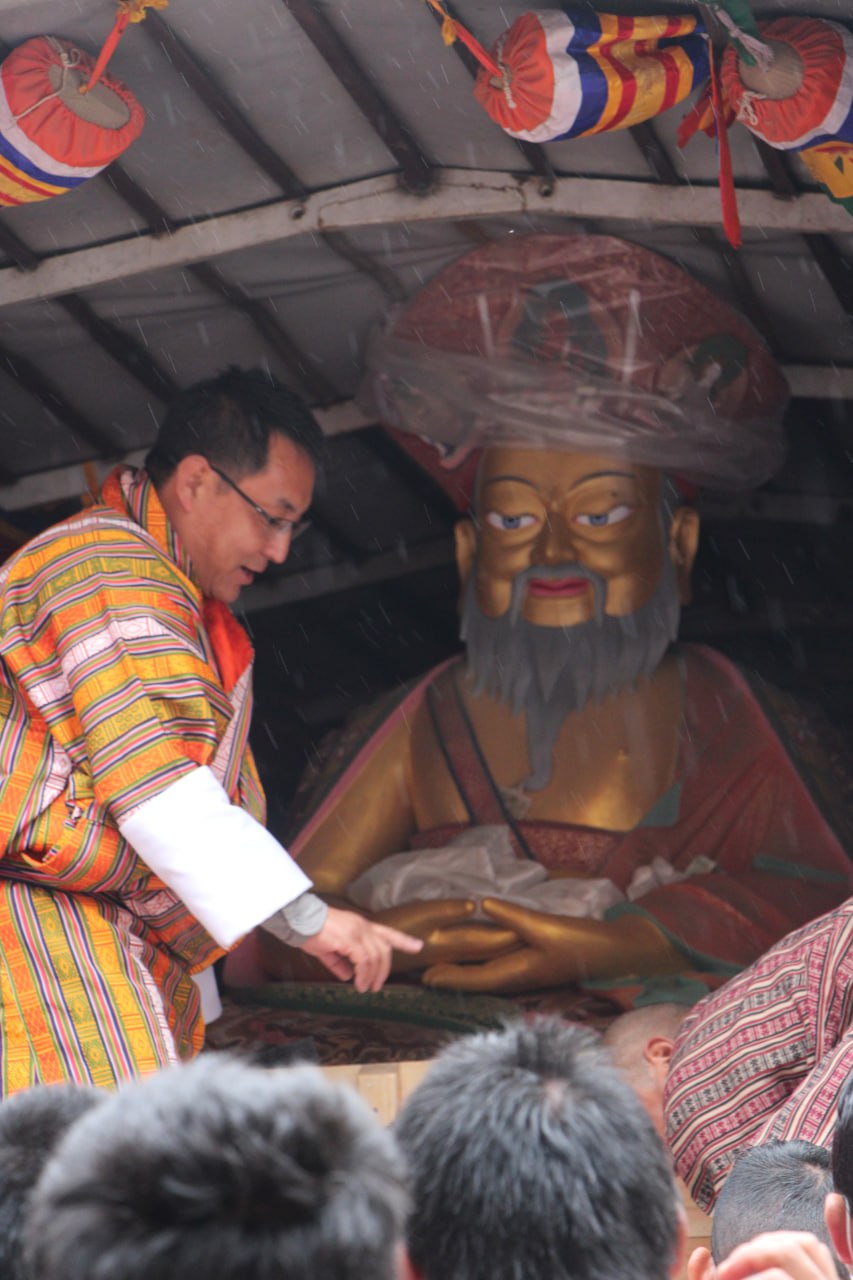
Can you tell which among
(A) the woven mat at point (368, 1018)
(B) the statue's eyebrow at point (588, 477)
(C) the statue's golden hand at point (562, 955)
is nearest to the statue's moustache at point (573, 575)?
(B) the statue's eyebrow at point (588, 477)

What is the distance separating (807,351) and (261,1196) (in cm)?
444

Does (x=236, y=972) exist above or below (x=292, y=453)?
below

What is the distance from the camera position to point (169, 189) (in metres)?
3.82

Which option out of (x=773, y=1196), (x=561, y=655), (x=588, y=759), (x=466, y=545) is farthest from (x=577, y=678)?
(x=773, y=1196)

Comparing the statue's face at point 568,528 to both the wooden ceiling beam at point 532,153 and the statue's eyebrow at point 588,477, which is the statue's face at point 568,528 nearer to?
the statue's eyebrow at point 588,477

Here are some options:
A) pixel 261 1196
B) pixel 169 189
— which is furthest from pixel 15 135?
pixel 261 1196

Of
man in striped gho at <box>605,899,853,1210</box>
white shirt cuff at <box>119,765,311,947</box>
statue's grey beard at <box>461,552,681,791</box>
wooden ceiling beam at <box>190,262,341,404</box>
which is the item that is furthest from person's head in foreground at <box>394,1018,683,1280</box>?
statue's grey beard at <box>461,552,681,791</box>

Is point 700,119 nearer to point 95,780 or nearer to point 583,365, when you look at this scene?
point 583,365

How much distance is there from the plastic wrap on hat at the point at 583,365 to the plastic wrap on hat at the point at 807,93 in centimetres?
159

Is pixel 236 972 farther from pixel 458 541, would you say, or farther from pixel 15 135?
pixel 15 135

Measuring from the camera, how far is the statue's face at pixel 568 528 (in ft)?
16.5

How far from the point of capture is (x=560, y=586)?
511 centimetres

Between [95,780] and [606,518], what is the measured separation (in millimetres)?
2715

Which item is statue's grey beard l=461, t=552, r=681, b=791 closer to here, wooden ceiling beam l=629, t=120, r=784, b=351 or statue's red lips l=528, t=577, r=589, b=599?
statue's red lips l=528, t=577, r=589, b=599
